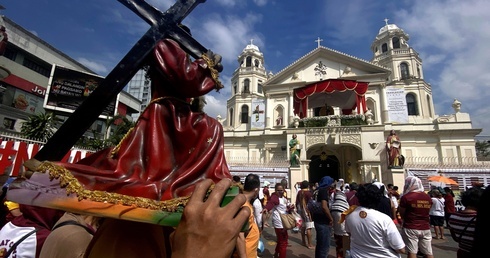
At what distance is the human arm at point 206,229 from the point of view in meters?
0.71

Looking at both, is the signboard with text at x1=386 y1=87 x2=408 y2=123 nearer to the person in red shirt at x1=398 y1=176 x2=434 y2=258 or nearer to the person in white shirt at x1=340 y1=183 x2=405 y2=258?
the person in red shirt at x1=398 y1=176 x2=434 y2=258

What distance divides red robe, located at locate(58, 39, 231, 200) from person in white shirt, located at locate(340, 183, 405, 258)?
2594 mm

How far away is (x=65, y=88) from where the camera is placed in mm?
19969

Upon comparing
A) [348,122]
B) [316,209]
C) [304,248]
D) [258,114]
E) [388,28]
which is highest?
[388,28]

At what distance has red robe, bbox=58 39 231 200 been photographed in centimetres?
92

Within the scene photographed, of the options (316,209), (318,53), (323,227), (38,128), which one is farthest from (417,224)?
(318,53)

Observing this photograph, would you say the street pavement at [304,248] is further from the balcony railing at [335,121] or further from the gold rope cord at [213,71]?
the balcony railing at [335,121]

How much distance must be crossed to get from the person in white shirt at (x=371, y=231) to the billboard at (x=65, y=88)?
20596 millimetres

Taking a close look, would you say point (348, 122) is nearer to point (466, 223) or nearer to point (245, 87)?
point (245, 87)

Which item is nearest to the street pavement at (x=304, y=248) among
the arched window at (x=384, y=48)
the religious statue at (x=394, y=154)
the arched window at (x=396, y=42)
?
the religious statue at (x=394, y=154)

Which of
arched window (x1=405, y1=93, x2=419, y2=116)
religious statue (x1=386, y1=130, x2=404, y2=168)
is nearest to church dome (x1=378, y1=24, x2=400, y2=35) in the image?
arched window (x1=405, y1=93, x2=419, y2=116)

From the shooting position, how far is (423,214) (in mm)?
4137

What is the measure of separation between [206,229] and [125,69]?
1249 mm

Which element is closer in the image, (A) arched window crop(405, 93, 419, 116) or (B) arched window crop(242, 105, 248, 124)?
(A) arched window crop(405, 93, 419, 116)
